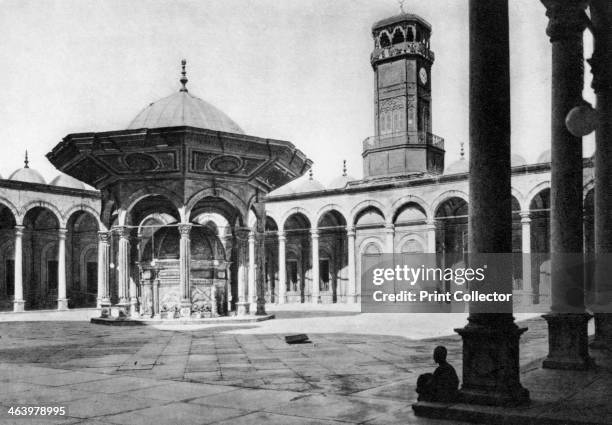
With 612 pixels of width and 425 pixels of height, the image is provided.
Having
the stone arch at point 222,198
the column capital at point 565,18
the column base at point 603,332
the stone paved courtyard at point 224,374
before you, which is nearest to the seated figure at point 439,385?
the stone paved courtyard at point 224,374

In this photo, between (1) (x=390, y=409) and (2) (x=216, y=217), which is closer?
(1) (x=390, y=409)

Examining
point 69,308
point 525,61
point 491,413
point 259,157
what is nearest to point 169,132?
point 259,157

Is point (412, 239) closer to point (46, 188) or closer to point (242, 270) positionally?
point (242, 270)

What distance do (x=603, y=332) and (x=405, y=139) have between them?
24.8 meters

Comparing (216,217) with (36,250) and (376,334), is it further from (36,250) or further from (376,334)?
(376,334)

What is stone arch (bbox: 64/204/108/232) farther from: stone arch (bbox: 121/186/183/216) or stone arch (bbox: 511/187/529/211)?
stone arch (bbox: 511/187/529/211)

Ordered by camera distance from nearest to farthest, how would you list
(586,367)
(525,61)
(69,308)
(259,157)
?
(586,367) → (525,61) → (259,157) → (69,308)

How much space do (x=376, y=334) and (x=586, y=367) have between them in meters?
6.07

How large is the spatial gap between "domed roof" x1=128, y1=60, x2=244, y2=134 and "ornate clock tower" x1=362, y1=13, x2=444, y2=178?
16.6 m

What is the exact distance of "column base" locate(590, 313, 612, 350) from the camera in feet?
26.4

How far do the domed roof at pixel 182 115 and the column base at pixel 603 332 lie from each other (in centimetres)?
1062

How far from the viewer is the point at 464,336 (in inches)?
208

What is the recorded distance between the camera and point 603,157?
8242mm

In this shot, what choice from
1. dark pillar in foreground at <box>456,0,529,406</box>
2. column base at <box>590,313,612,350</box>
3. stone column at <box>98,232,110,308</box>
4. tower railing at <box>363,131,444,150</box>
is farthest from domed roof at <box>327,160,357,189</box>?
dark pillar in foreground at <box>456,0,529,406</box>
